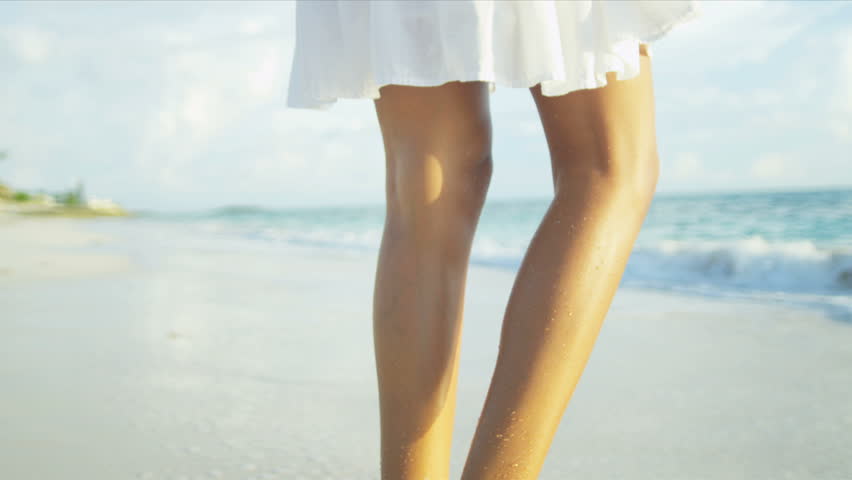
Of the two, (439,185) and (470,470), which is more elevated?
(439,185)

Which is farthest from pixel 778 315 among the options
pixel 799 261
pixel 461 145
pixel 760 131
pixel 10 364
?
pixel 760 131

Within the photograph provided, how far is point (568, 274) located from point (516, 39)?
0.21m

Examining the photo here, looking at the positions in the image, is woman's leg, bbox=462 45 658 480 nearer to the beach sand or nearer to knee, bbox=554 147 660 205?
knee, bbox=554 147 660 205

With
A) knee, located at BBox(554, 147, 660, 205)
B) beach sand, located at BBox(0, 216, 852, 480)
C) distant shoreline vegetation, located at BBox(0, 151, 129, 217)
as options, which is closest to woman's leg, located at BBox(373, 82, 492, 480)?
knee, located at BBox(554, 147, 660, 205)

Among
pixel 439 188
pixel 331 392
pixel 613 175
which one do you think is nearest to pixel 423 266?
pixel 439 188

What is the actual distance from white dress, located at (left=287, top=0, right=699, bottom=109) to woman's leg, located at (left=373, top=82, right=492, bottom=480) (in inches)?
3.4

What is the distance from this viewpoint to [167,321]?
86.8 inches

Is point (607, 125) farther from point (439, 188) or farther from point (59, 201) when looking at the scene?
point (59, 201)

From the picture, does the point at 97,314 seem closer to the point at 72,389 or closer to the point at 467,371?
the point at 72,389

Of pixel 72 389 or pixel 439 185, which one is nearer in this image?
pixel 439 185

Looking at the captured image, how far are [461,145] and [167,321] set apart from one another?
1844mm

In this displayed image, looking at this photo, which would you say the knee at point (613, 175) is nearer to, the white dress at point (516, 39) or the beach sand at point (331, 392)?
the white dress at point (516, 39)

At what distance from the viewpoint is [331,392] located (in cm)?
141

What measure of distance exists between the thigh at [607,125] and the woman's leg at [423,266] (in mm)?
100
